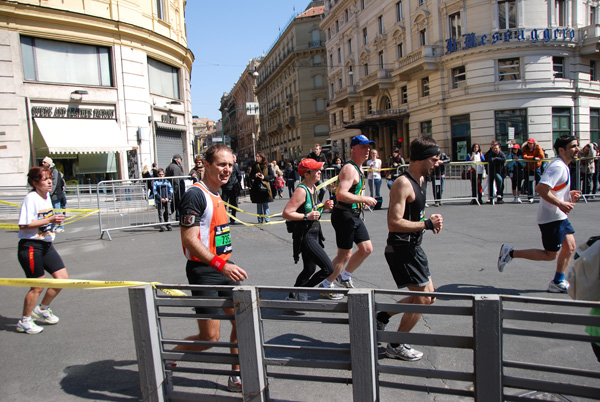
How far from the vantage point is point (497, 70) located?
1080 inches

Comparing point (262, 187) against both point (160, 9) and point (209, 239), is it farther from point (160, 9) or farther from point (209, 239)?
point (160, 9)

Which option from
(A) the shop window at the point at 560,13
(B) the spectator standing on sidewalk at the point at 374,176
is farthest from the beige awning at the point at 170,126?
(A) the shop window at the point at 560,13

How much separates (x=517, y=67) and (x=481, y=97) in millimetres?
2717

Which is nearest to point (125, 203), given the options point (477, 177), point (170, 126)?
point (477, 177)

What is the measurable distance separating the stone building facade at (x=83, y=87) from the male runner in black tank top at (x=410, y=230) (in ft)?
54.1

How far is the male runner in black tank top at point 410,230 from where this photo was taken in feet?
11.5

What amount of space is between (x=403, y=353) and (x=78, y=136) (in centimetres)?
1742

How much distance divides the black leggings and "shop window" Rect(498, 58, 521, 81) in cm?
2730

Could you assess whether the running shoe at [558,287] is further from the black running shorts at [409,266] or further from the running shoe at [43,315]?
the running shoe at [43,315]

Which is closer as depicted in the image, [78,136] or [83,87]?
[78,136]

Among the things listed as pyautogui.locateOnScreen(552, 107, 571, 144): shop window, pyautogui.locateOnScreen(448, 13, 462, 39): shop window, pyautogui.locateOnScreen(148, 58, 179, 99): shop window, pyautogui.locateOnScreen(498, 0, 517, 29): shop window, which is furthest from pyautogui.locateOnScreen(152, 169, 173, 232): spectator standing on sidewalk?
pyautogui.locateOnScreen(552, 107, 571, 144): shop window

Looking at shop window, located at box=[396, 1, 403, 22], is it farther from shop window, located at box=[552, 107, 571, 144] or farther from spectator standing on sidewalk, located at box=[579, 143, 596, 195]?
spectator standing on sidewalk, located at box=[579, 143, 596, 195]

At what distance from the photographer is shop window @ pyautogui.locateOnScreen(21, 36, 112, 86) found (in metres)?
16.8

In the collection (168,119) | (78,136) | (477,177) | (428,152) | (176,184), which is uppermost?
(168,119)
